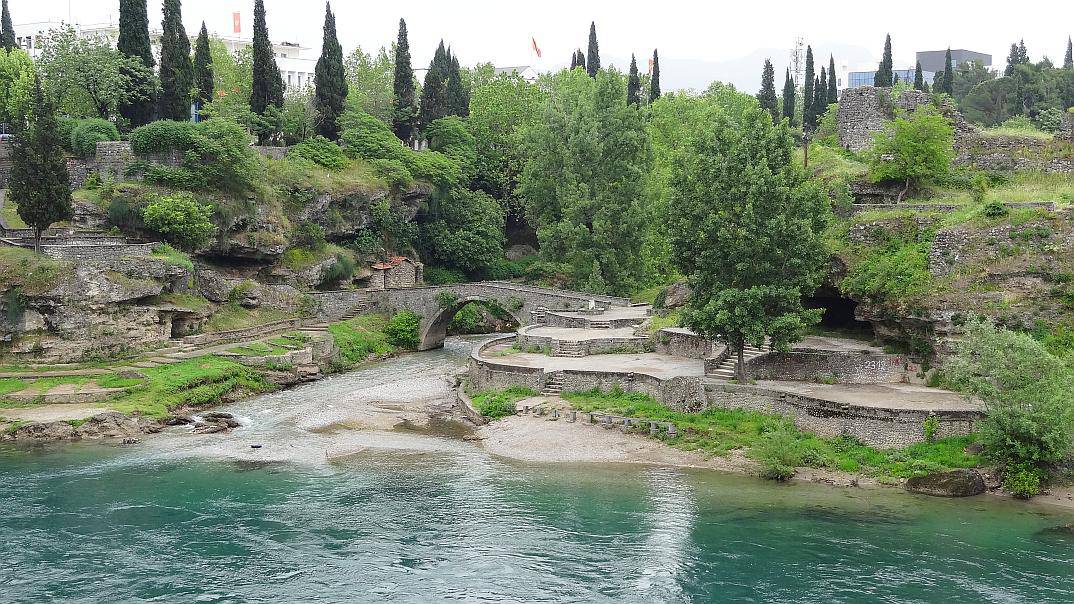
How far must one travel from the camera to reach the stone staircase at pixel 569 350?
46.5m

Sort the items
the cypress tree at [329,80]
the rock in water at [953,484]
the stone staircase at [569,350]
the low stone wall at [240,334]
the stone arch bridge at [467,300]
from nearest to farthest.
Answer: the rock in water at [953,484] → the stone staircase at [569,350] → the low stone wall at [240,334] → the stone arch bridge at [467,300] → the cypress tree at [329,80]

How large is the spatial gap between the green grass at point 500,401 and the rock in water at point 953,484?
16.2 metres

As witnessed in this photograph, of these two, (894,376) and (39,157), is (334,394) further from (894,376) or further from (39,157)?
(894,376)

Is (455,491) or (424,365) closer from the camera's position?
(455,491)

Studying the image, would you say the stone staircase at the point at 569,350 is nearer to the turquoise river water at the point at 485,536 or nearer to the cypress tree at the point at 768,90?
the turquoise river water at the point at 485,536

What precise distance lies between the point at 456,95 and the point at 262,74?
20152 mm

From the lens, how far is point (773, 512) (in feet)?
98.3

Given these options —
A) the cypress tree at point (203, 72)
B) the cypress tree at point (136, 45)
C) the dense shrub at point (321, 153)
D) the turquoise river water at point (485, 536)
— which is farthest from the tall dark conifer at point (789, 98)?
the turquoise river water at point (485, 536)

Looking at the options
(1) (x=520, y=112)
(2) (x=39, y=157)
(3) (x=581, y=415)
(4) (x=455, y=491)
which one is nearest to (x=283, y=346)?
(2) (x=39, y=157)

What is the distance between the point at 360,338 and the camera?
6166cm

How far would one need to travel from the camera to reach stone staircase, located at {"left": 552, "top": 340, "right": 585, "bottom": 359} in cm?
4645

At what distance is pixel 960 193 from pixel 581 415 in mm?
19351

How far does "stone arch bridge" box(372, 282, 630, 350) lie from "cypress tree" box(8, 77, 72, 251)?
21.3 m

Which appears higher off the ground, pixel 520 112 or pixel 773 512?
pixel 520 112
